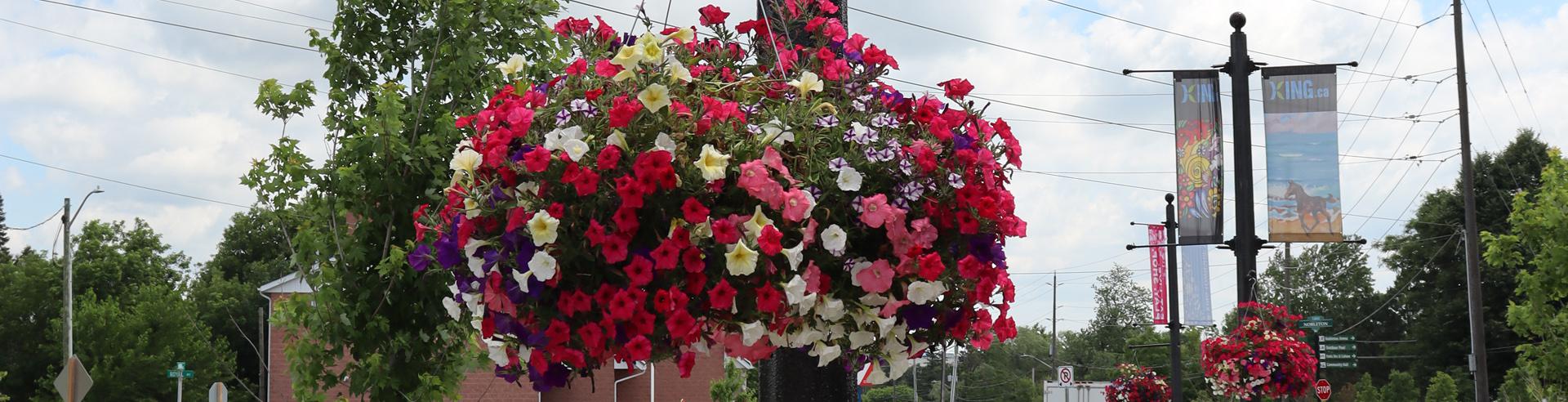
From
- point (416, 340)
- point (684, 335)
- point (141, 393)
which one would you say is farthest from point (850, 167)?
point (141, 393)

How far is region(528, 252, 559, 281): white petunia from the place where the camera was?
3.41m

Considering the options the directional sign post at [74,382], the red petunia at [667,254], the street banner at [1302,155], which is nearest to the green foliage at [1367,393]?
the street banner at [1302,155]

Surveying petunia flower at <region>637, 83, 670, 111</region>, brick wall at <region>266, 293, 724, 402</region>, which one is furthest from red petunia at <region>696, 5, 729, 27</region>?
brick wall at <region>266, 293, 724, 402</region>

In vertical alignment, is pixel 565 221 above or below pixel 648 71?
below

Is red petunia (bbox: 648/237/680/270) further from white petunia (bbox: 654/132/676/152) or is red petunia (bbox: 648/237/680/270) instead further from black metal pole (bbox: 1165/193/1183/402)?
black metal pole (bbox: 1165/193/1183/402)

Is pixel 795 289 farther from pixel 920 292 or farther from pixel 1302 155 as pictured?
pixel 1302 155

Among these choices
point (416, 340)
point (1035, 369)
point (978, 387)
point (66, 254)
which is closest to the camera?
point (416, 340)

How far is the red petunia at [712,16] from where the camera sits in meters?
4.19

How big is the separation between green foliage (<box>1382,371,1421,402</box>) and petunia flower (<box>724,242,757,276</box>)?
188 ft

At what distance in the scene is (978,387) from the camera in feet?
343

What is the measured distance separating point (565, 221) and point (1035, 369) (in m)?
113

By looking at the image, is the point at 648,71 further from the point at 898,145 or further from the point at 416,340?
the point at 416,340

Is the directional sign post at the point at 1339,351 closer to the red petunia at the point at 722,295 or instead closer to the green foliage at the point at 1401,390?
the green foliage at the point at 1401,390

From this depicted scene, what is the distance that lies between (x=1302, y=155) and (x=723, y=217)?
37.0 ft
